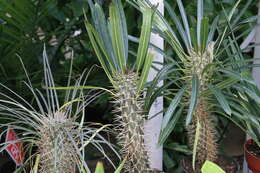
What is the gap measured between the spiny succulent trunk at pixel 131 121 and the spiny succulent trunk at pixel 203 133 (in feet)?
0.55

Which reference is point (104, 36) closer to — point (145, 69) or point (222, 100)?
point (145, 69)

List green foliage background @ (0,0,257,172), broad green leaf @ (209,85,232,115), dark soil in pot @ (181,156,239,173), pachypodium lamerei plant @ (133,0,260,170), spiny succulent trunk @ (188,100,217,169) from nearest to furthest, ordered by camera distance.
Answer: broad green leaf @ (209,85,232,115) < pachypodium lamerei plant @ (133,0,260,170) < spiny succulent trunk @ (188,100,217,169) < dark soil in pot @ (181,156,239,173) < green foliage background @ (0,0,257,172)

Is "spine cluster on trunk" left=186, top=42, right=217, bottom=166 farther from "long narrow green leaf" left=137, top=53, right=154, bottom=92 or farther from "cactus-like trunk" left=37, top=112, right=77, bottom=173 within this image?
"cactus-like trunk" left=37, top=112, right=77, bottom=173

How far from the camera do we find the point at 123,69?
2.83 feet

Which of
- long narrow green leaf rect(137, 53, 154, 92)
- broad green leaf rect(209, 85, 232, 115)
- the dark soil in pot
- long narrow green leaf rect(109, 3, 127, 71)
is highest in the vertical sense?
long narrow green leaf rect(109, 3, 127, 71)

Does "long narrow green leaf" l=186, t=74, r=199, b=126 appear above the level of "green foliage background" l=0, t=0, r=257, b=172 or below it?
below

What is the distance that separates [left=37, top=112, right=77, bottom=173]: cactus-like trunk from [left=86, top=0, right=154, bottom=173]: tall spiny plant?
15 cm

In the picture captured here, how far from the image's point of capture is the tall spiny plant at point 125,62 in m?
0.84

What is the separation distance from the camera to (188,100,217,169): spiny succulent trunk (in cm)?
99

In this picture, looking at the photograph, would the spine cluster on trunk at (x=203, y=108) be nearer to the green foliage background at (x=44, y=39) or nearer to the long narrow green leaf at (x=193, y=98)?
the long narrow green leaf at (x=193, y=98)

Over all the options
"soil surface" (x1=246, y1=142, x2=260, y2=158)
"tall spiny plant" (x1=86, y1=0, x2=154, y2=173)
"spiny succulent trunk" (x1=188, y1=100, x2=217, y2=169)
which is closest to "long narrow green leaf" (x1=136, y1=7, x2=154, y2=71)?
"tall spiny plant" (x1=86, y1=0, x2=154, y2=173)

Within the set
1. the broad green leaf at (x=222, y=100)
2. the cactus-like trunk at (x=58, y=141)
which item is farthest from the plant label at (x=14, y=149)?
the broad green leaf at (x=222, y=100)

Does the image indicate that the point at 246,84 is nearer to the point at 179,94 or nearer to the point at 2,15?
the point at 179,94

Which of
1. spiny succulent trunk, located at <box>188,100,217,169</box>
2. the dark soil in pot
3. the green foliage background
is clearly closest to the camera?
spiny succulent trunk, located at <box>188,100,217,169</box>
